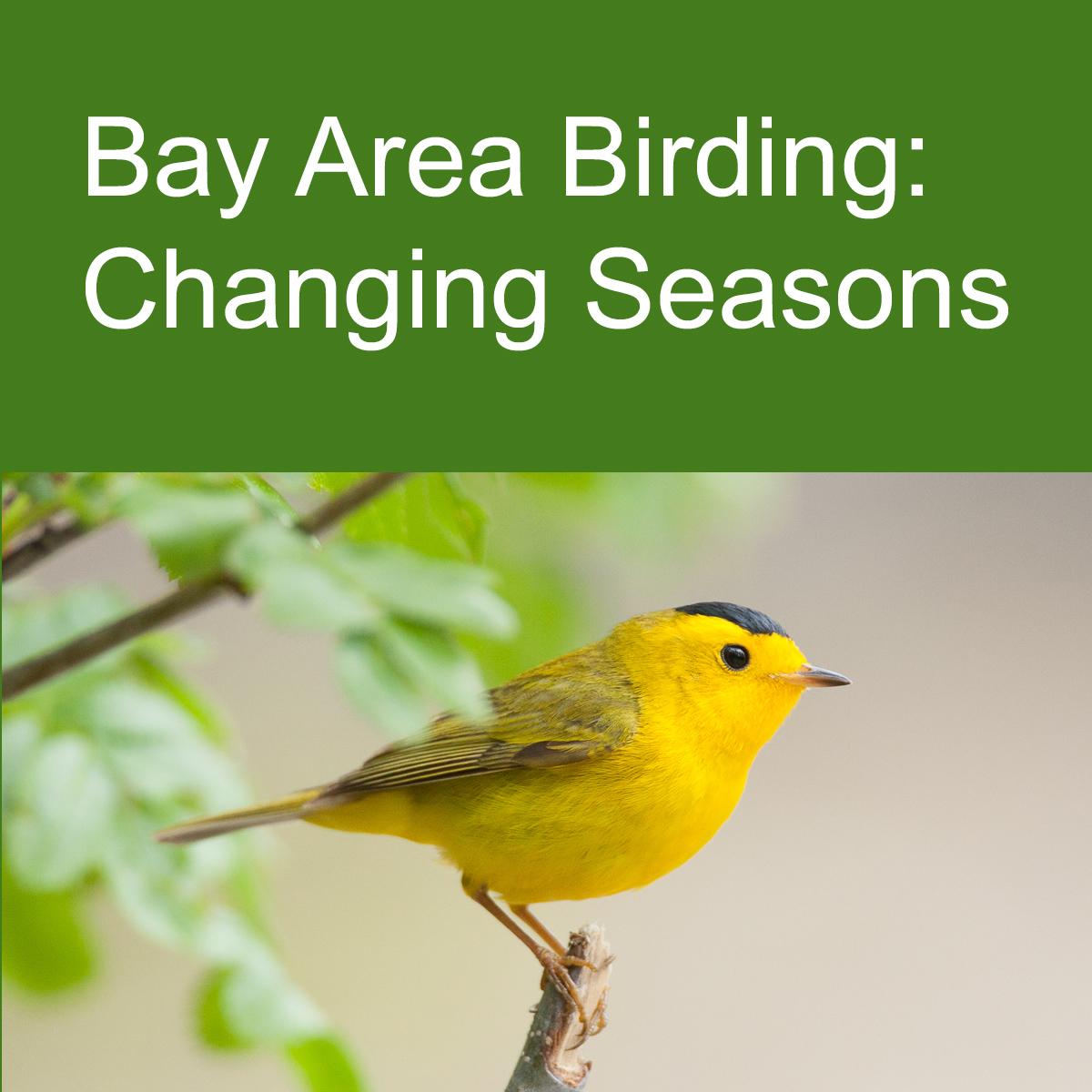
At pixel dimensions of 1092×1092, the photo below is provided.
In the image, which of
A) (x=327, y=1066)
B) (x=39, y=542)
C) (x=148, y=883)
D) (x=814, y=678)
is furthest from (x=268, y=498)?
(x=814, y=678)

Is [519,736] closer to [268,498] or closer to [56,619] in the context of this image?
[56,619]

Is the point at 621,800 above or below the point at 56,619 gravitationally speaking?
below

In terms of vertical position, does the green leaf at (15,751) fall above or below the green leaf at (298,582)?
above

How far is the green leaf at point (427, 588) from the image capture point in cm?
138

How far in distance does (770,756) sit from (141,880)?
6.00 metres

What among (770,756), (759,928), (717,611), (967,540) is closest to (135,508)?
(717,611)

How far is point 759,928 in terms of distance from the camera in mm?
7113

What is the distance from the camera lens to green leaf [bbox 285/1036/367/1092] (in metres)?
2.00

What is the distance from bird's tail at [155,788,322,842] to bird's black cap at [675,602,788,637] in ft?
2.72

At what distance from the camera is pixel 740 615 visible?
9.50 ft

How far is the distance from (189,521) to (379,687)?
29 cm

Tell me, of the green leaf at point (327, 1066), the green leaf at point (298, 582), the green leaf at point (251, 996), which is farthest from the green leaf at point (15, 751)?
the green leaf at point (298, 582)

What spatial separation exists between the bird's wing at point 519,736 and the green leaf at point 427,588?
1145mm

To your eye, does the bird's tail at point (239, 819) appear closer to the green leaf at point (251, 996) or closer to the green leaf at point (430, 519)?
the green leaf at point (251, 996)
